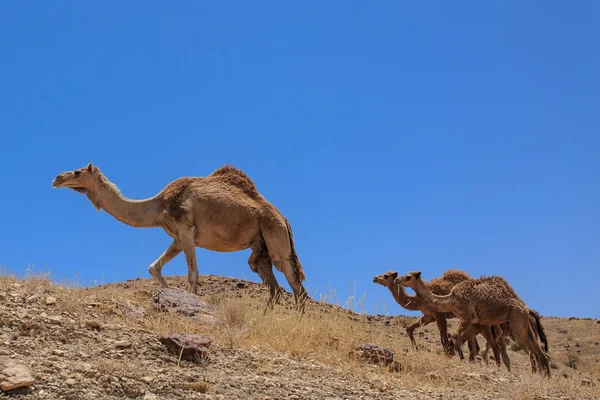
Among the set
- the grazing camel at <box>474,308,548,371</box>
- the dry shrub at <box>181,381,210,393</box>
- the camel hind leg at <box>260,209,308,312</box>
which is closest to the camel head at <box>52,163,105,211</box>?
the camel hind leg at <box>260,209,308,312</box>

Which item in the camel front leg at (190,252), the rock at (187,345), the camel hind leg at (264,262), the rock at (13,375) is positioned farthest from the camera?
the camel hind leg at (264,262)

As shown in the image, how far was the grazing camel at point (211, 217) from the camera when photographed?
16.2 m

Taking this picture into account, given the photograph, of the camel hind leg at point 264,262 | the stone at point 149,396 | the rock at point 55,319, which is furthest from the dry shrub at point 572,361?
the stone at point 149,396

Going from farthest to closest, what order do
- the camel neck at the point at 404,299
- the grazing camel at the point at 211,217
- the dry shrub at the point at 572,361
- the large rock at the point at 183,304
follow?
the dry shrub at the point at 572,361 < the camel neck at the point at 404,299 < the grazing camel at the point at 211,217 < the large rock at the point at 183,304

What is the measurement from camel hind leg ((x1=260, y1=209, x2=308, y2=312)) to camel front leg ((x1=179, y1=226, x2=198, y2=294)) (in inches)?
62.3

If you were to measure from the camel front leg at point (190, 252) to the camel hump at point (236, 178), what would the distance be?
1.51m

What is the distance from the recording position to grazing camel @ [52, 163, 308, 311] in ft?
53.2

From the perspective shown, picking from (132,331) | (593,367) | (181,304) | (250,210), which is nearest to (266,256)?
(250,210)

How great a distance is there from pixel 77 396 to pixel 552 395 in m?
7.18

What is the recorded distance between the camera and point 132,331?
33.7ft

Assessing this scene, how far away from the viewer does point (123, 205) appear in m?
17.3

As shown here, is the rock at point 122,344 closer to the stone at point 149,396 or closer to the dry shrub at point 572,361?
the stone at point 149,396

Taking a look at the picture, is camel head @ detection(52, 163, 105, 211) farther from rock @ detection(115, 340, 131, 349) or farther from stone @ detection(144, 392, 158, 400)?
stone @ detection(144, 392, 158, 400)

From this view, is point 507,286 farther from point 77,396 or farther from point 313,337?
point 77,396
